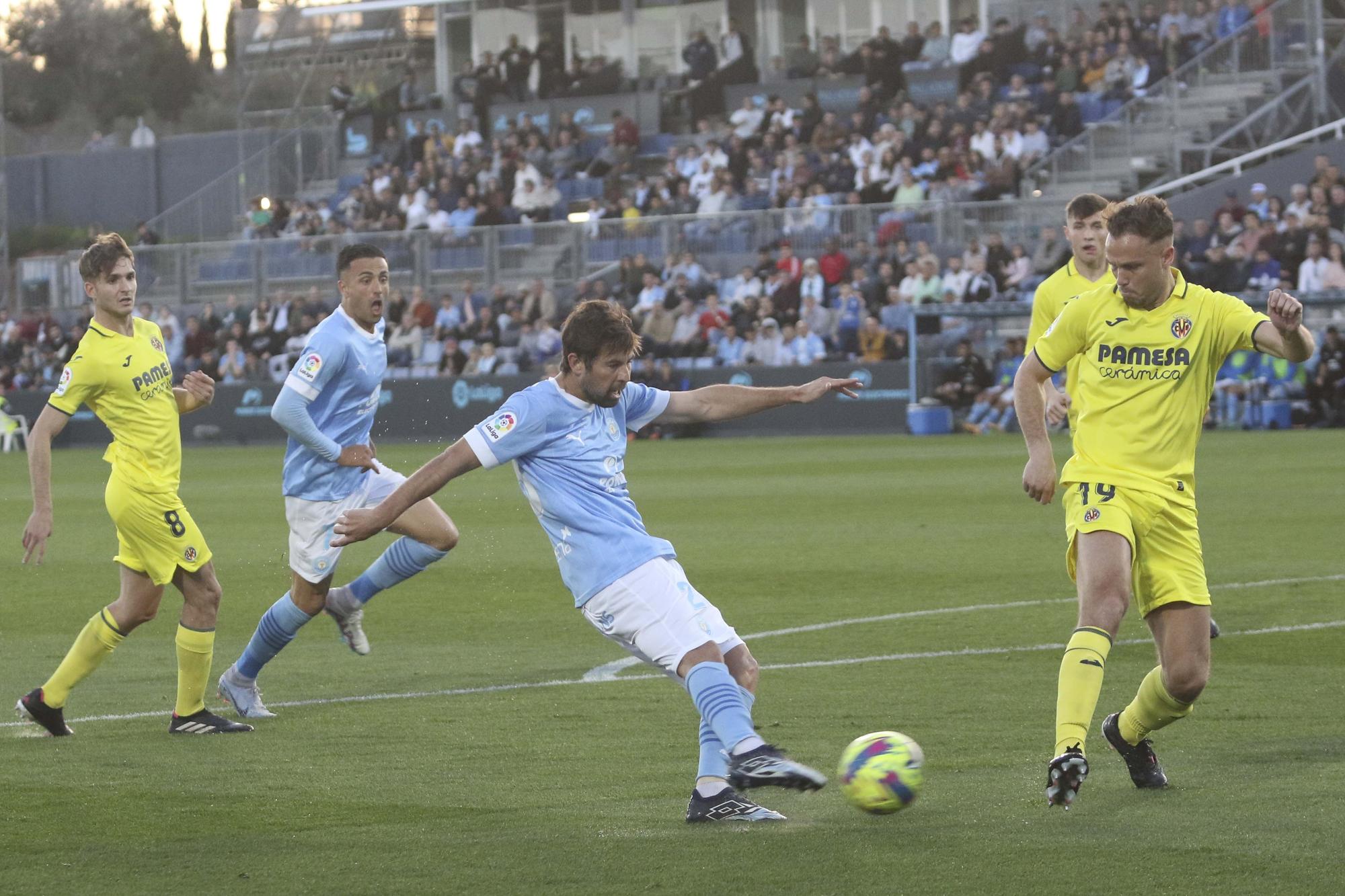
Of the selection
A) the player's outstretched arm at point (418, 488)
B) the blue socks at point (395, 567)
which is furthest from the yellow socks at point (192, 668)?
the player's outstretched arm at point (418, 488)

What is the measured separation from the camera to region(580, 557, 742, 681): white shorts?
18.7 ft

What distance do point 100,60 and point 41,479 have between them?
87.5 metres

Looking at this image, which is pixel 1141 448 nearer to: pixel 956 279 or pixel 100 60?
pixel 956 279

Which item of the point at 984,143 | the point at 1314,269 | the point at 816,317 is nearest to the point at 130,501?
the point at 1314,269

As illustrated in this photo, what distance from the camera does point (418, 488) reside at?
226 inches

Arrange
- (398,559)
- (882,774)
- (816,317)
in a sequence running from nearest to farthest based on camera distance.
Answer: (882,774) < (398,559) < (816,317)

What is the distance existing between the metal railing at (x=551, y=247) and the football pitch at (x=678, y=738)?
16.6m

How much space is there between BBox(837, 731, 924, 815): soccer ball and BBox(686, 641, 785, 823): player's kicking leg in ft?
0.82

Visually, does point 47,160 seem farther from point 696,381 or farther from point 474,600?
point 474,600

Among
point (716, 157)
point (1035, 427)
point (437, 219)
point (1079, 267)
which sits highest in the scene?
point (716, 157)

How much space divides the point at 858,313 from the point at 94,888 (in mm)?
25528

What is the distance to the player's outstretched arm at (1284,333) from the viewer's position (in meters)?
5.74

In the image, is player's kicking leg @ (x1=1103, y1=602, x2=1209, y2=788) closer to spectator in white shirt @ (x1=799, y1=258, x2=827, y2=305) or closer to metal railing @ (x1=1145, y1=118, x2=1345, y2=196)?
spectator in white shirt @ (x1=799, y1=258, x2=827, y2=305)

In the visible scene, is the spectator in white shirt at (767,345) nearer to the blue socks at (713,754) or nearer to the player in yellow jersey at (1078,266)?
the player in yellow jersey at (1078,266)
